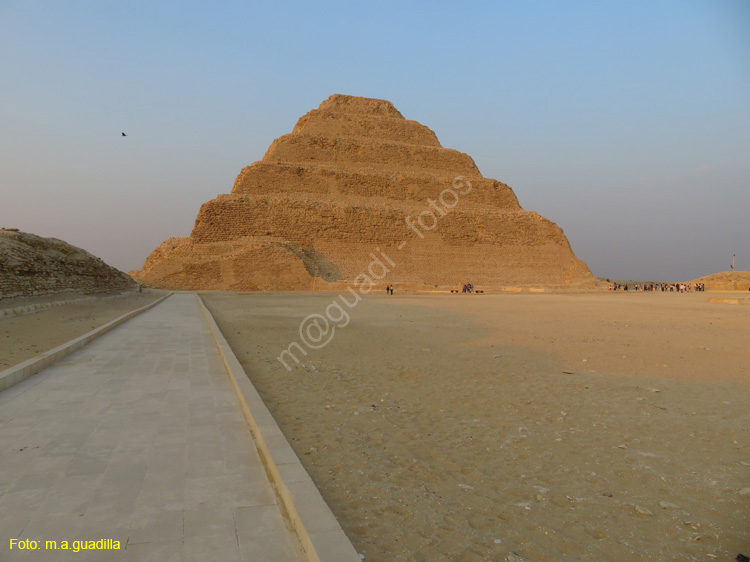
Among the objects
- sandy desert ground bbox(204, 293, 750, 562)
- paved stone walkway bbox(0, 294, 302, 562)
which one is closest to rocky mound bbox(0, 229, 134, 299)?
sandy desert ground bbox(204, 293, 750, 562)

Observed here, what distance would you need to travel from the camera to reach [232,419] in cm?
396

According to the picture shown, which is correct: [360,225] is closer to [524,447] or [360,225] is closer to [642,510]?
[524,447]

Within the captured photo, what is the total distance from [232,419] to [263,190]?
148 feet

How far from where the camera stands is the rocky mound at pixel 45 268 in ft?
52.6

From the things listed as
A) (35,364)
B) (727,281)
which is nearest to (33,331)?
(35,364)

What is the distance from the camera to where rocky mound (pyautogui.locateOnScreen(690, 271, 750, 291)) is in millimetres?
47938

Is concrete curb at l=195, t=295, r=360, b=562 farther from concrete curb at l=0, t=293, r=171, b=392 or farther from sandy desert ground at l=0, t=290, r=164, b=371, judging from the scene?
sandy desert ground at l=0, t=290, r=164, b=371

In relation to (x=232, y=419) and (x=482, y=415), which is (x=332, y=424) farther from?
(x=482, y=415)

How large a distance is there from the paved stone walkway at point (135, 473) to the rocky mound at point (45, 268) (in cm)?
1353

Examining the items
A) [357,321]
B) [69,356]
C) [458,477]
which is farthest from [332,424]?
[357,321]

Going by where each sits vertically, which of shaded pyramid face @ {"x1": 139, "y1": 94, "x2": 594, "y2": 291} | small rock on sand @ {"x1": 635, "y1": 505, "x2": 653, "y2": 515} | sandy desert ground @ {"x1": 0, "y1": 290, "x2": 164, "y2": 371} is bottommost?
small rock on sand @ {"x1": 635, "y1": 505, "x2": 653, "y2": 515}

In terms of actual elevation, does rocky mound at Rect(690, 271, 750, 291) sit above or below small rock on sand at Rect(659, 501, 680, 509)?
above

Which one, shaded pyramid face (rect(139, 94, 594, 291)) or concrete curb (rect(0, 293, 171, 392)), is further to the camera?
shaded pyramid face (rect(139, 94, 594, 291))

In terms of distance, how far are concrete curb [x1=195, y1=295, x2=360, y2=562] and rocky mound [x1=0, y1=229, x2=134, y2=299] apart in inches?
617
